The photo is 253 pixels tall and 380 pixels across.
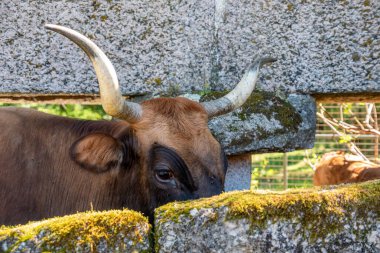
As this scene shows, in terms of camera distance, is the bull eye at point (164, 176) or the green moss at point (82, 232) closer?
the green moss at point (82, 232)

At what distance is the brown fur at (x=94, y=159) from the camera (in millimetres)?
4211

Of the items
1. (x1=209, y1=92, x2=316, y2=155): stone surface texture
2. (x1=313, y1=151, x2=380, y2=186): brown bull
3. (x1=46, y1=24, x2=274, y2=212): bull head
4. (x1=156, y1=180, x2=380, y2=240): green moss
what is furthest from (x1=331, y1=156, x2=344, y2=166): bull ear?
(x1=156, y1=180, x2=380, y2=240): green moss

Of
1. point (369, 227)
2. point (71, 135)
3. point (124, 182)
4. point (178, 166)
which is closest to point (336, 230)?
point (369, 227)

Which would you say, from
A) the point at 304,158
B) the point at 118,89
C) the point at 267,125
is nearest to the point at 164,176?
the point at 118,89

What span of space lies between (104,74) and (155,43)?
1275mm

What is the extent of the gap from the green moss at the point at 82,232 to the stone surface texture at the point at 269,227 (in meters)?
0.10

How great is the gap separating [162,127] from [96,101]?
1.38m

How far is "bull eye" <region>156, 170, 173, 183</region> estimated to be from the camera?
13.5ft

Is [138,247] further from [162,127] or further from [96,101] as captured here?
[96,101]

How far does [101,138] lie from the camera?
4340mm

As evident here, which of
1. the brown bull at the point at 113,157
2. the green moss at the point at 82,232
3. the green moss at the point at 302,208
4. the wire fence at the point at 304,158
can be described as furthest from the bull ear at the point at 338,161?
the green moss at the point at 82,232

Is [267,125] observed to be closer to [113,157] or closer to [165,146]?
[165,146]

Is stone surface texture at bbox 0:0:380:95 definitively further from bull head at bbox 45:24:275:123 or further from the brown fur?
the brown fur

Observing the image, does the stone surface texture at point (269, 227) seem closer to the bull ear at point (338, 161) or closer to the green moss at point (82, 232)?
the green moss at point (82, 232)
